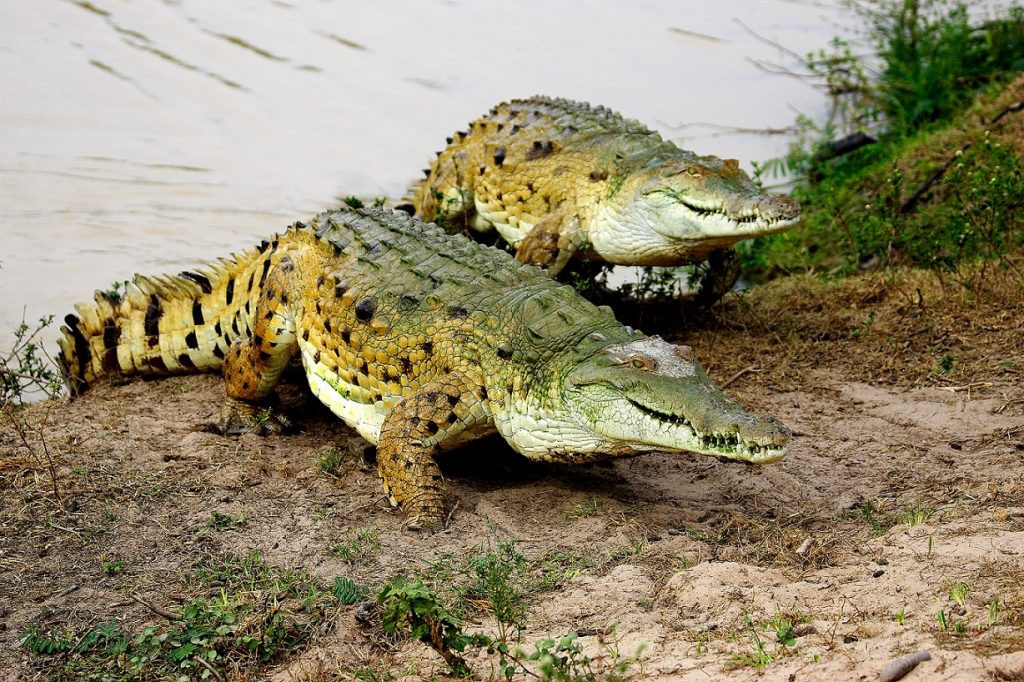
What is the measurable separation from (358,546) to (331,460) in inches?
42.2

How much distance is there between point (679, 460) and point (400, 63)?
7.87 metres

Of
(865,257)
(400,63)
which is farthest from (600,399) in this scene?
(400,63)

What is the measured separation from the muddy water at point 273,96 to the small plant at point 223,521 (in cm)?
395

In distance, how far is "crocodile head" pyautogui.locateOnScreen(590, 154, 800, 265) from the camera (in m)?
6.76

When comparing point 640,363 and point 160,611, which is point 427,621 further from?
point 640,363

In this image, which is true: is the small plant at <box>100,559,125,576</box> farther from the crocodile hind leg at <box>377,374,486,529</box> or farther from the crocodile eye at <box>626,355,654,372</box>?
the crocodile eye at <box>626,355,654,372</box>

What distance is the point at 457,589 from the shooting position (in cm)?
416

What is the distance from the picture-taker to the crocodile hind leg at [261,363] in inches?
238

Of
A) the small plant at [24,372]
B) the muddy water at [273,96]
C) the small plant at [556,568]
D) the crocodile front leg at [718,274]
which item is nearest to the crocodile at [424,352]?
the small plant at [24,372]

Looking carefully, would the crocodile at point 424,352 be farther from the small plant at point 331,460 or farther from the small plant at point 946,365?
the small plant at point 946,365

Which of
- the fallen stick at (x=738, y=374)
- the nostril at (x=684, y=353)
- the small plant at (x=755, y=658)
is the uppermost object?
the nostril at (x=684, y=353)

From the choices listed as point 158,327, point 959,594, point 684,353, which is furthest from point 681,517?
point 158,327

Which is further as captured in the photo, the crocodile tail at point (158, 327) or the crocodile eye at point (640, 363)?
the crocodile tail at point (158, 327)

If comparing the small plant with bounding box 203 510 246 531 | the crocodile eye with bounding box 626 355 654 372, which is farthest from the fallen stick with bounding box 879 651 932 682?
the small plant with bounding box 203 510 246 531
